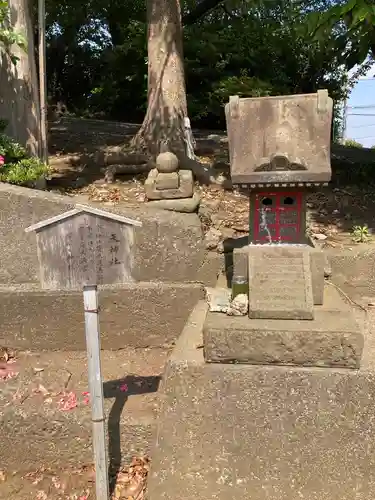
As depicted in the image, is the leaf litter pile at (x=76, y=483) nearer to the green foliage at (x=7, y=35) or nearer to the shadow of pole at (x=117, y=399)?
the shadow of pole at (x=117, y=399)

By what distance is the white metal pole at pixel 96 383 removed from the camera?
2.93 meters

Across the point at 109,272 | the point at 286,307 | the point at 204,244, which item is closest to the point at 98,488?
the point at 109,272

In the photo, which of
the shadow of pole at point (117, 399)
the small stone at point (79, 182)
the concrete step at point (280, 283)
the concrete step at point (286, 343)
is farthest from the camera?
the small stone at point (79, 182)

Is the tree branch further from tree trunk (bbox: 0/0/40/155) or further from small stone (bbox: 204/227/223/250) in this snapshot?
small stone (bbox: 204/227/223/250)

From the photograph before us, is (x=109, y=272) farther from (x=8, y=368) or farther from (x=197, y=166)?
(x=197, y=166)

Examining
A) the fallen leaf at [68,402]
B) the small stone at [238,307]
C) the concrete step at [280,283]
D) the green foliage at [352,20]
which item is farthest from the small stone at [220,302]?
the green foliage at [352,20]

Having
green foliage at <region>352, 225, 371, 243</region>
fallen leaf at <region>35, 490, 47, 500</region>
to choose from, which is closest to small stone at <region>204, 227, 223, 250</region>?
green foliage at <region>352, 225, 371, 243</region>

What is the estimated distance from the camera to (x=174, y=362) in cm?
325

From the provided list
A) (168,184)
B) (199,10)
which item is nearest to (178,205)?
(168,184)

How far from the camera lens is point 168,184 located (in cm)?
552

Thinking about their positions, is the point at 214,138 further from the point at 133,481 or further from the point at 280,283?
the point at 133,481

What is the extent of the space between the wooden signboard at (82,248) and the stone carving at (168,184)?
2723mm

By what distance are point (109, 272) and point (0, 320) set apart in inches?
94.6

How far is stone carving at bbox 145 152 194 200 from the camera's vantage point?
5.52m
